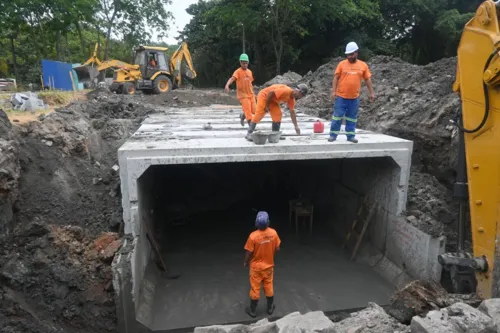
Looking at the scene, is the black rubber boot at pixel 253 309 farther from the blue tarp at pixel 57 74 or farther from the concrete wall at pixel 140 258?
the blue tarp at pixel 57 74

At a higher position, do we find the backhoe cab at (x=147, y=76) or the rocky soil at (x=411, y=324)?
the backhoe cab at (x=147, y=76)

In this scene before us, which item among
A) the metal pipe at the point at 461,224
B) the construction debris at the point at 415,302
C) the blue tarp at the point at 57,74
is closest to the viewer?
the construction debris at the point at 415,302

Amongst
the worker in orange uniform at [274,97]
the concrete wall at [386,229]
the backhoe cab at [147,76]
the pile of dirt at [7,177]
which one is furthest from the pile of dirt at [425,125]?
the backhoe cab at [147,76]

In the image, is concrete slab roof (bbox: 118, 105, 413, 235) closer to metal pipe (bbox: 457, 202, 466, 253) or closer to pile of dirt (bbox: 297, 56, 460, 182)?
pile of dirt (bbox: 297, 56, 460, 182)

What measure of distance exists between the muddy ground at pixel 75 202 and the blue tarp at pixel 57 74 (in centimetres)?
1514

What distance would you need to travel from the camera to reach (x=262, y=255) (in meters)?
5.88

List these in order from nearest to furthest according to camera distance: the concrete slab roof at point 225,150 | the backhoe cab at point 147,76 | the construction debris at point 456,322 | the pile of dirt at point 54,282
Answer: the construction debris at point 456,322 < the pile of dirt at point 54,282 < the concrete slab roof at point 225,150 < the backhoe cab at point 147,76

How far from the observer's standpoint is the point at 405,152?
723cm

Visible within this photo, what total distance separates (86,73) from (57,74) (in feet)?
7.56

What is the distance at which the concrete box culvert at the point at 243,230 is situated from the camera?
6.41 meters

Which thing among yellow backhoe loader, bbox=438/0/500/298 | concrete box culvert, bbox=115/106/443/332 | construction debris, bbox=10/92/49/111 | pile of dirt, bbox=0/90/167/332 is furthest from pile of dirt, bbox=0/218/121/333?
construction debris, bbox=10/92/49/111

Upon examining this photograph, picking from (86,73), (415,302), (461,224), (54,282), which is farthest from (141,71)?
(415,302)

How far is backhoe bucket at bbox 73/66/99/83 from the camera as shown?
71.1 feet

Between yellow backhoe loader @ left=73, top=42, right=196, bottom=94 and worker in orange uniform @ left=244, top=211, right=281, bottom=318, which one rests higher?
yellow backhoe loader @ left=73, top=42, right=196, bottom=94
